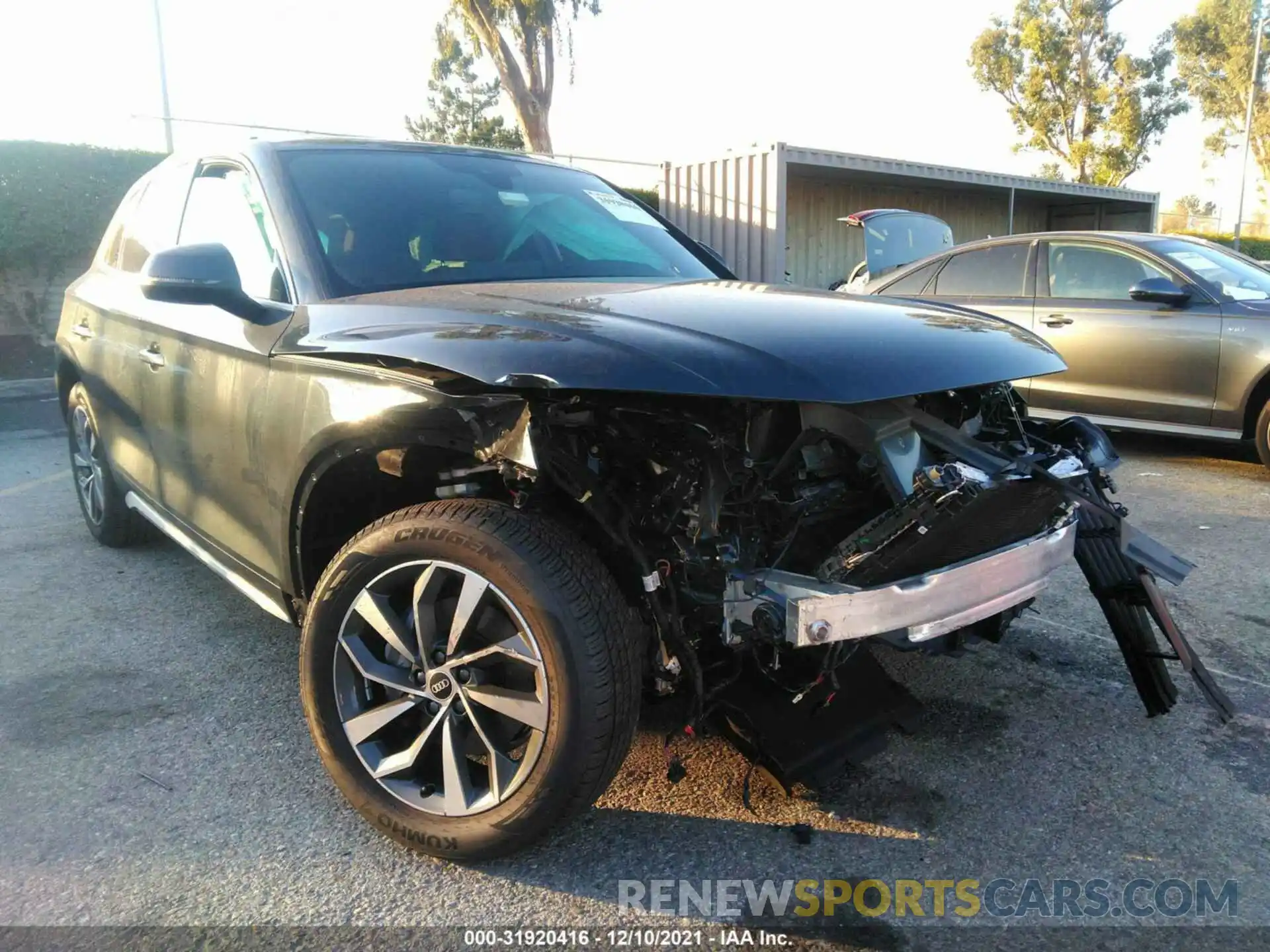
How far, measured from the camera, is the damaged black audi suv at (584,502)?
192cm

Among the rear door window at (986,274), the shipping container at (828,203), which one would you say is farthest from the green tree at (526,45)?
the rear door window at (986,274)

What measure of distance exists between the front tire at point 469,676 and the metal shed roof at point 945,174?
11.7 metres

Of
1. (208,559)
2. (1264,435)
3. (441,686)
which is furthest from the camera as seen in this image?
(1264,435)

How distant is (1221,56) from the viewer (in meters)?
36.9

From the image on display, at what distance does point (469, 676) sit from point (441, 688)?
8 cm

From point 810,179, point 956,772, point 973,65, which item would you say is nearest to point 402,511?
point 956,772

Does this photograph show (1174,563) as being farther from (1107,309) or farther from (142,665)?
(1107,309)

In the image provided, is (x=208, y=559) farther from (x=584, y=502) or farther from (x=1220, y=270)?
(x=1220, y=270)

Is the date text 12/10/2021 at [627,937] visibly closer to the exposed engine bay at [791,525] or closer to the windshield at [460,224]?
the exposed engine bay at [791,525]

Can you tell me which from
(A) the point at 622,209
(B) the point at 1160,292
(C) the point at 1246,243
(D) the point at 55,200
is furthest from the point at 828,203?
(C) the point at 1246,243

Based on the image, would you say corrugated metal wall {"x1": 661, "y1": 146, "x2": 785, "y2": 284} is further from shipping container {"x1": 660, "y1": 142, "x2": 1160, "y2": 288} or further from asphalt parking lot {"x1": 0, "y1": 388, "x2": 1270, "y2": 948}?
asphalt parking lot {"x1": 0, "y1": 388, "x2": 1270, "y2": 948}

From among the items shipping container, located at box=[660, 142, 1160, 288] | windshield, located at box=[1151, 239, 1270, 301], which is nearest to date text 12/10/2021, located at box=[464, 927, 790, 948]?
windshield, located at box=[1151, 239, 1270, 301]

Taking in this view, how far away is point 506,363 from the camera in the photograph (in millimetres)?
1839

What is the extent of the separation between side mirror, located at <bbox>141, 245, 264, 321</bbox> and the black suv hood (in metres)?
0.23
